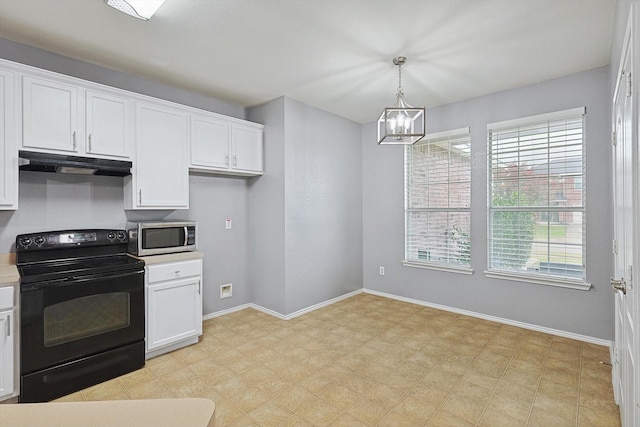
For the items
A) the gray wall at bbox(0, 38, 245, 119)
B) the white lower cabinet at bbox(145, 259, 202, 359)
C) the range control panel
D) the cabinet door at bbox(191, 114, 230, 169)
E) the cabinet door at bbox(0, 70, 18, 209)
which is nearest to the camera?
the cabinet door at bbox(0, 70, 18, 209)

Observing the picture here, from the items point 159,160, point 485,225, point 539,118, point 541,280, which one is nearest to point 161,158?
point 159,160

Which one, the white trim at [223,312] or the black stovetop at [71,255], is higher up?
the black stovetop at [71,255]

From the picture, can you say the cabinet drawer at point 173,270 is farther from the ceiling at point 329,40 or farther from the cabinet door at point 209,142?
the ceiling at point 329,40

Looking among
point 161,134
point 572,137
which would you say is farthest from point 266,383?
point 572,137

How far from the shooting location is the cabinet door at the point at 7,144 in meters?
2.23

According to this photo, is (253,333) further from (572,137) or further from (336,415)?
(572,137)

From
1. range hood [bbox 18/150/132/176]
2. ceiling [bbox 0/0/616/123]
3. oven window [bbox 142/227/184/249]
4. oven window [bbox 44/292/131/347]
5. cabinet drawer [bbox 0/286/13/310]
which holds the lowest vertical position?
oven window [bbox 44/292/131/347]

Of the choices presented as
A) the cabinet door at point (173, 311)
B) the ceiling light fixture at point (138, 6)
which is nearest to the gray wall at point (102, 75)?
the ceiling light fixture at point (138, 6)

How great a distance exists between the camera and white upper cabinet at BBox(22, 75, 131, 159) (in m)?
2.35

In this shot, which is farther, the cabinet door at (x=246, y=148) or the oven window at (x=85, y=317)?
the cabinet door at (x=246, y=148)

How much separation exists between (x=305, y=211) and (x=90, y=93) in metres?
2.41

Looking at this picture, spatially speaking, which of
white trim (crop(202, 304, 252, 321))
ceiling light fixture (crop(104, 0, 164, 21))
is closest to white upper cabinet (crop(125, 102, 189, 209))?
ceiling light fixture (crop(104, 0, 164, 21))

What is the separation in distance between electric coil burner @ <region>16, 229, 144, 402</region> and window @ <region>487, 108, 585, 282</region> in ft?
12.3

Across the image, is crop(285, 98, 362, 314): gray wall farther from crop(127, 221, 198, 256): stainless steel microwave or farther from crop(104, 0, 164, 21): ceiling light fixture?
crop(104, 0, 164, 21): ceiling light fixture
